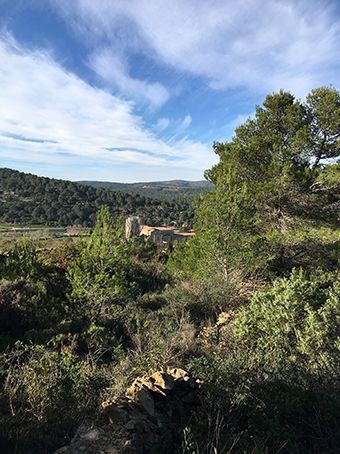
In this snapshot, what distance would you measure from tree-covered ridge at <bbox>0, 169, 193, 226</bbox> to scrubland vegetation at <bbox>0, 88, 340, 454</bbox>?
120 feet

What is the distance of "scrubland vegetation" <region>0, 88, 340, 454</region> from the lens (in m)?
3.18

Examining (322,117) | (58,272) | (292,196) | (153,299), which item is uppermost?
(322,117)

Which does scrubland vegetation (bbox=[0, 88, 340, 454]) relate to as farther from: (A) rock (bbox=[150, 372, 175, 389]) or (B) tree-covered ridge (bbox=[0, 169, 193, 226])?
(B) tree-covered ridge (bbox=[0, 169, 193, 226])

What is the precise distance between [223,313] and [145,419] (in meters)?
5.78

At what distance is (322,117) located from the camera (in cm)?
1158

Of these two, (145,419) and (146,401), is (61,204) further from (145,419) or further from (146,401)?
(145,419)

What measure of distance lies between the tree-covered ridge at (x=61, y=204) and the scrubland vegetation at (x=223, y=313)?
1442 inches

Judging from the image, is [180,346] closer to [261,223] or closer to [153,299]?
[153,299]

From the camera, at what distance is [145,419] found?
2914 millimetres

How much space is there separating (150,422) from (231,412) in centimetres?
94

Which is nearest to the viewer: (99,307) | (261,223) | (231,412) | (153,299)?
(231,412)

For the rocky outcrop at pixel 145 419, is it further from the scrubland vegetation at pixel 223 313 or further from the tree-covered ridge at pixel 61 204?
the tree-covered ridge at pixel 61 204

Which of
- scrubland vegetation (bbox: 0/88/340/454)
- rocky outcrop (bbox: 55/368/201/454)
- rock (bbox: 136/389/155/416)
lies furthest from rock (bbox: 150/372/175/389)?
scrubland vegetation (bbox: 0/88/340/454)

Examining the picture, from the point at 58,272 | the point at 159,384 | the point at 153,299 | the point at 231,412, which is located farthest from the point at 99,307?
the point at 231,412
